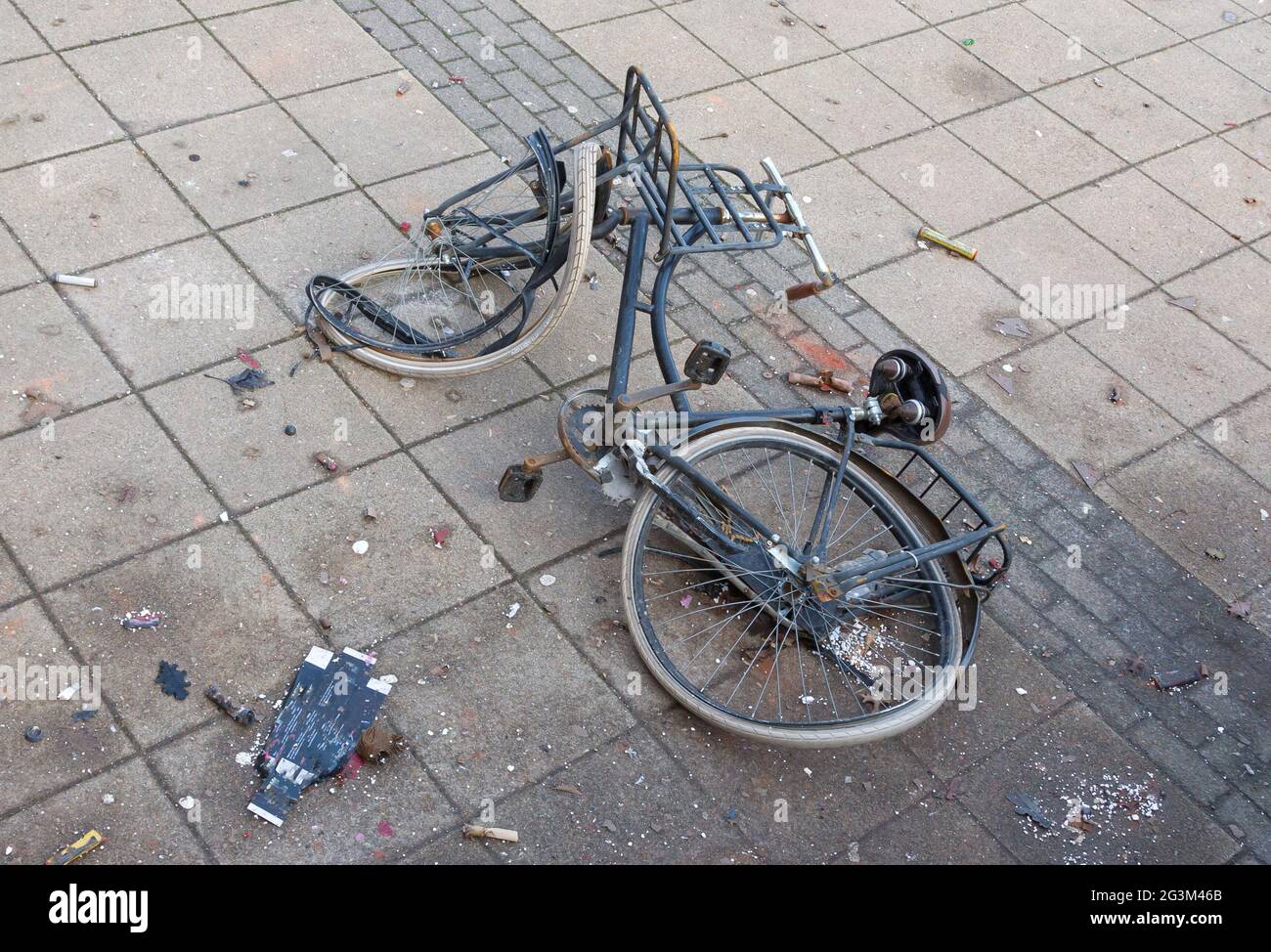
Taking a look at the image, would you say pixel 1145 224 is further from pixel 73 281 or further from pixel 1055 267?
pixel 73 281

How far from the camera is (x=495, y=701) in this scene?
4.34 meters

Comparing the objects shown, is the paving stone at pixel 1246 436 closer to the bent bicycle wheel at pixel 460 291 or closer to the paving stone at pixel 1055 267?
the paving stone at pixel 1055 267

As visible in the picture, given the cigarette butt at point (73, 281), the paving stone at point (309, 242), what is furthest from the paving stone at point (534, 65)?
the cigarette butt at point (73, 281)

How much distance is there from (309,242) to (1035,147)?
15.1 feet

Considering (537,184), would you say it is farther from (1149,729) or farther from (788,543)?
(1149,729)

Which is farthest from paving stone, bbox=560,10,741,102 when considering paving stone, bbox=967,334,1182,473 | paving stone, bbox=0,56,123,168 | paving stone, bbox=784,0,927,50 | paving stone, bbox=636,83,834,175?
paving stone, bbox=0,56,123,168

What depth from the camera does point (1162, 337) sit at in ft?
20.9

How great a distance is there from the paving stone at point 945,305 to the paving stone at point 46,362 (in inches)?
149

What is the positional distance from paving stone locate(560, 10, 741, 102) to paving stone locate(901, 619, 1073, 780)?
13.3 ft

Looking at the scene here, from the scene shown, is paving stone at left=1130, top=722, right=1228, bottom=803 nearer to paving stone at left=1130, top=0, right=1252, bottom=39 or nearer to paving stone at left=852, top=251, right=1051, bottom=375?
paving stone at left=852, top=251, right=1051, bottom=375

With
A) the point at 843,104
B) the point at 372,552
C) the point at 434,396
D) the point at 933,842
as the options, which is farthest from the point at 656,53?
the point at 933,842

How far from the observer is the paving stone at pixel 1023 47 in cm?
805

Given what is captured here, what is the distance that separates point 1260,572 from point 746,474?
2.38m
